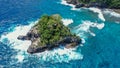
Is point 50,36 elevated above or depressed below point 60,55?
above

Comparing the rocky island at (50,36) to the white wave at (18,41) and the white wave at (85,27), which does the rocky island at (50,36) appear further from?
the white wave at (85,27)

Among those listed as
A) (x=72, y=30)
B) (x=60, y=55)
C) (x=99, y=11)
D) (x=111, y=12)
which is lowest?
(x=60, y=55)

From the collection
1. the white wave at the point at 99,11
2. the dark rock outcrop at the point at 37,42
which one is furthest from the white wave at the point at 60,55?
the white wave at the point at 99,11

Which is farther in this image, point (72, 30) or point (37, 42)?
point (72, 30)

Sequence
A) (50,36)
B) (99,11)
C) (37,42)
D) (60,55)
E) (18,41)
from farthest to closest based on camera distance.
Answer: (99,11), (18,41), (50,36), (37,42), (60,55)

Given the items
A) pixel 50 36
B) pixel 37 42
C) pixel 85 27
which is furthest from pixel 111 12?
pixel 37 42

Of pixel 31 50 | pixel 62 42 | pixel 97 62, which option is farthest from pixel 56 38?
pixel 97 62

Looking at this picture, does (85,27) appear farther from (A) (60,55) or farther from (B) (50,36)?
(A) (60,55)
